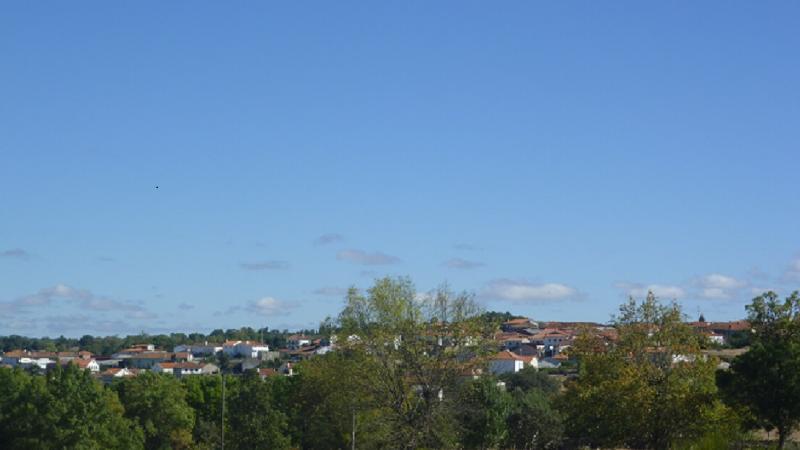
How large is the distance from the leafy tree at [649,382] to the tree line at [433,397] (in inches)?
1.7

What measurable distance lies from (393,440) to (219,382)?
36.1m

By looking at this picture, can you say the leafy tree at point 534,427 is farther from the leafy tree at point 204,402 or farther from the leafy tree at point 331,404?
the leafy tree at point 204,402

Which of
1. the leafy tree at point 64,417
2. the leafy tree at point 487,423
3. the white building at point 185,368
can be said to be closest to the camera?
the leafy tree at point 64,417

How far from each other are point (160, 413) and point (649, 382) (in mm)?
44630

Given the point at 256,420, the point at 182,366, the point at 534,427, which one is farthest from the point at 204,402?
the point at 182,366

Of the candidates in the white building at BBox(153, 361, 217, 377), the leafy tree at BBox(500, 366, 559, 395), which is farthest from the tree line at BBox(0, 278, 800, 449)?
the white building at BBox(153, 361, 217, 377)

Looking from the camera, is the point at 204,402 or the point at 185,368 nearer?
the point at 204,402

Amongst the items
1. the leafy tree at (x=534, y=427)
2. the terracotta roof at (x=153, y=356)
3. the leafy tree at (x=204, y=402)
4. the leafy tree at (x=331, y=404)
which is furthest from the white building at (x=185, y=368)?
the leafy tree at (x=534, y=427)

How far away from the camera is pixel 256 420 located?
60.2 m

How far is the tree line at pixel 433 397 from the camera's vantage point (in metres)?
25.5

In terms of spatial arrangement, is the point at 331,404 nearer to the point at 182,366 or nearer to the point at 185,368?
the point at 185,368

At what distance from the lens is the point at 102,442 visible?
5756 cm

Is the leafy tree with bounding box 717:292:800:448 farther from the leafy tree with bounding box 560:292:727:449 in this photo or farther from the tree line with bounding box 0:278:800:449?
A: the leafy tree with bounding box 560:292:727:449

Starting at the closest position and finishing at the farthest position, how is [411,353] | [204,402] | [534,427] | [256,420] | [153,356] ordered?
[411,353] → [256,420] → [534,427] → [204,402] → [153,356]
